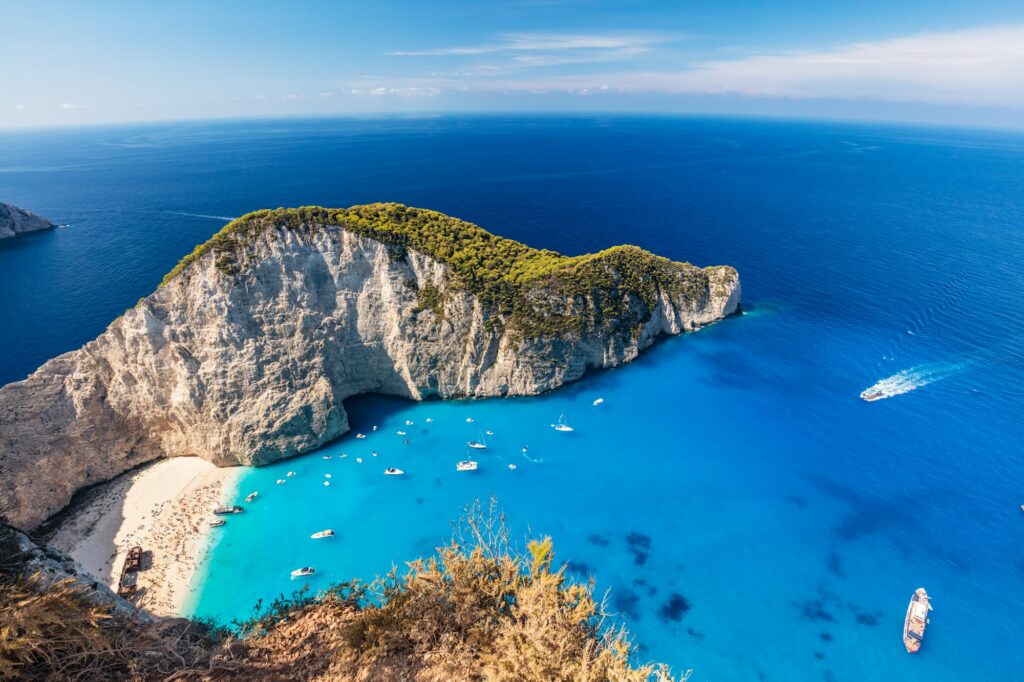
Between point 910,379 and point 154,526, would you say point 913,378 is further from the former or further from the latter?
point 154,526

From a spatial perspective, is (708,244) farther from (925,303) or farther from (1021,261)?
(1021,261)

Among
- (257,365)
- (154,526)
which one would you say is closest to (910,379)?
(257,365)

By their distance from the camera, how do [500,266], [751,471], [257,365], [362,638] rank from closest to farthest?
[362,638] → [751,471] → [257,365] → [500,266]

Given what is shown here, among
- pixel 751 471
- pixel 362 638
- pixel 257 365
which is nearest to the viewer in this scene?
pixel 362 638

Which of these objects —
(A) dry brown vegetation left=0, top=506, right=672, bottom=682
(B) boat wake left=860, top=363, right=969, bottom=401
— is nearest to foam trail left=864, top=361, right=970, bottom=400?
(B) boat wake left=860, top=363, right=969, bottom=401

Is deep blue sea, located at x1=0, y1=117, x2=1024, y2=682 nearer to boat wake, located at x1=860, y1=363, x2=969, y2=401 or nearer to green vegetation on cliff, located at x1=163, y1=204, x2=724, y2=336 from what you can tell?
boat wake, located at x1=860, y1=363, x2=969, y2=401

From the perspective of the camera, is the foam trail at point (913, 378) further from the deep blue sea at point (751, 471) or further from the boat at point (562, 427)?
the boat at point (562, 427)
